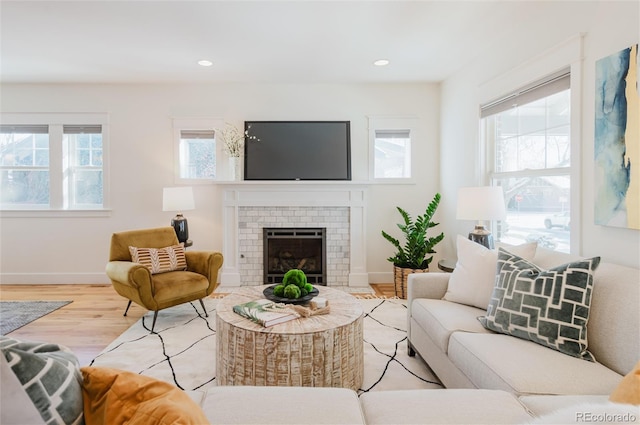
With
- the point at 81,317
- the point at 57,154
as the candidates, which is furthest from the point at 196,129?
the point at 81,317

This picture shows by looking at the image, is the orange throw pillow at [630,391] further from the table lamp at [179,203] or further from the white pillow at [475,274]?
the table lamp at [179,203]

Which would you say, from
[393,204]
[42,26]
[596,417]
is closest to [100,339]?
[42,26]

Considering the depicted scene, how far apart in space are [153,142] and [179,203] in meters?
1.20

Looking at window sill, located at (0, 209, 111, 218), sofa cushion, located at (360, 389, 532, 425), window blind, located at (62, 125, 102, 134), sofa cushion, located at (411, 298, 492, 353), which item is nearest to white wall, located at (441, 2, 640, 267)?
sofa cushion, located at (411, 298, 492, 353)

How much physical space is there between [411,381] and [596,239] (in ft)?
4.84

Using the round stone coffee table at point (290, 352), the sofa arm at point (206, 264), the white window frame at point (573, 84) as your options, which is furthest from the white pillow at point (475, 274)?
the sofa arm at point (206, 264)

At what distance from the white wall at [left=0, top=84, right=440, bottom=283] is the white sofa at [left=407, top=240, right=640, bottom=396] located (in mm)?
2714

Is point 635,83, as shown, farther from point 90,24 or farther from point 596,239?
point 90,24

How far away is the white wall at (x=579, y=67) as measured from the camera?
6.21ft

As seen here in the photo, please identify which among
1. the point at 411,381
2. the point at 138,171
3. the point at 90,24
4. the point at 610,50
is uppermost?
the point at 90,24

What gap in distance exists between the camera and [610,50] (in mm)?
1954

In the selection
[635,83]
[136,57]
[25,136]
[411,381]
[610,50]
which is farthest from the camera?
[25,136]

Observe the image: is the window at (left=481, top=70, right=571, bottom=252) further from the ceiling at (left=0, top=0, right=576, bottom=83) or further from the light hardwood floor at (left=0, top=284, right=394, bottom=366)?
Result: the light hardwood floor at (left=0, top=284, right=394, bottom=366)

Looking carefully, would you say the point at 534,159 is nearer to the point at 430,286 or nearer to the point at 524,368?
the point at 430,286
